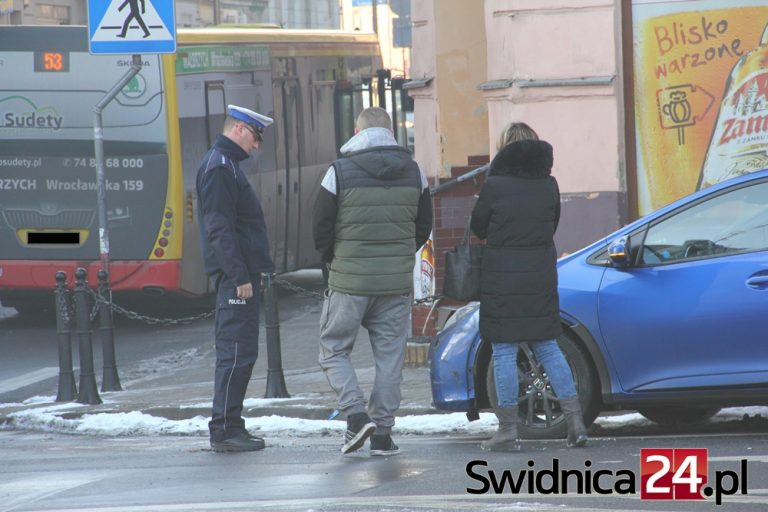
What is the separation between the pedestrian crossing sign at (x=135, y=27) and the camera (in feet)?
39.2

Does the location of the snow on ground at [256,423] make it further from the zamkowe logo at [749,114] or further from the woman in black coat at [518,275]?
the zamkowe logo at [749,114]

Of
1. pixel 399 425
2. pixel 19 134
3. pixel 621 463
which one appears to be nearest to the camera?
pixel 621 463

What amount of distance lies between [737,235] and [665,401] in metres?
A: 0.92

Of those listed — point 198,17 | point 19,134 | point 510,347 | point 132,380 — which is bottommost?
point 132,380

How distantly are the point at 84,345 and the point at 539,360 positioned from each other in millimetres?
4372

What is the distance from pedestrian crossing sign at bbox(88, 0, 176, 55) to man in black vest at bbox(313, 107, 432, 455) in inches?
150

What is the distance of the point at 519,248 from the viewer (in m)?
8.29

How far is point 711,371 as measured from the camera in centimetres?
836

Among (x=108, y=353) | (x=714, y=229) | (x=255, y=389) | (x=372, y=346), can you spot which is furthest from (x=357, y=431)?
(x=108, y=353)

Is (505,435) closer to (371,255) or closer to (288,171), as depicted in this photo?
(371,255)

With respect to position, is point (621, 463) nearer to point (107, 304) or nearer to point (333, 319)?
point (333, 319)

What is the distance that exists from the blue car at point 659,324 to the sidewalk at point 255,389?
47.1 inches

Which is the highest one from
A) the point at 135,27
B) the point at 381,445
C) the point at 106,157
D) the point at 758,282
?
the point at 135,27

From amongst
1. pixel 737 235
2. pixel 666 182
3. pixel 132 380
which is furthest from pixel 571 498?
pixel 132 380
